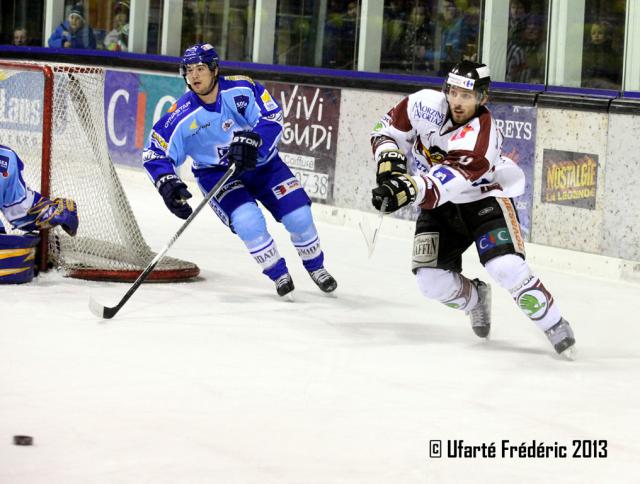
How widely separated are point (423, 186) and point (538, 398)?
797mm

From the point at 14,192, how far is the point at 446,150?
193cm

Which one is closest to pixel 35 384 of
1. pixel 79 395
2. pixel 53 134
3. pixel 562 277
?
pixel 79 395

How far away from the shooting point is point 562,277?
599 cm

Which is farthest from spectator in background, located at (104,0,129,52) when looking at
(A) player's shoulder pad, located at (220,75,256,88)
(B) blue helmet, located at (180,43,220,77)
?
(B) blue helmet, located at (180,43,220,77)

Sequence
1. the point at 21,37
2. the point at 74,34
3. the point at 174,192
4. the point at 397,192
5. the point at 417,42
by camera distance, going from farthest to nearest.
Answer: the point at 21,37 < the point at 74,34 < the point at 417,42 < the point at 174,192 < the point at 397,192

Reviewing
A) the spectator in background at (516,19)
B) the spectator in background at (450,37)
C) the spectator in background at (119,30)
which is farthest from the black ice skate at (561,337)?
the spectator in background at (119,30)

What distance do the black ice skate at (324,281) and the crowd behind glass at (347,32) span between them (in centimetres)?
200

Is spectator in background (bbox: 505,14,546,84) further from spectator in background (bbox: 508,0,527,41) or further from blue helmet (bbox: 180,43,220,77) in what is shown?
blue helmet (bbox: 180,43,220,77)

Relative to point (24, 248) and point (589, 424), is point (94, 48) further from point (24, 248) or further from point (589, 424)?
point (589, 424)

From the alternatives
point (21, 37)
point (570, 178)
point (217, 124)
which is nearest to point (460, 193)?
point (217, 124)

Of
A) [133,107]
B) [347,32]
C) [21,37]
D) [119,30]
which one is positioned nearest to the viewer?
[347,32]

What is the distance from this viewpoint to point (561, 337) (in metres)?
4.17

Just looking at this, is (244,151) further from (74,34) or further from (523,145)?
(74,34)

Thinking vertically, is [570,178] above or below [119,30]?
below
